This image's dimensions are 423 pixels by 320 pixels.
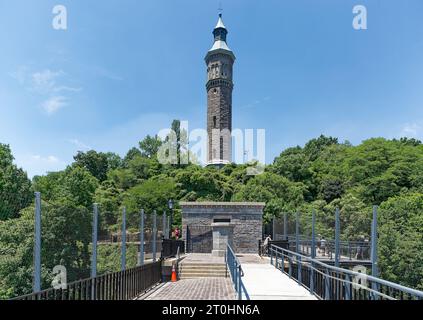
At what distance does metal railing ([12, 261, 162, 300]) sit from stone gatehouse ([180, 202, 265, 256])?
32.9 feet

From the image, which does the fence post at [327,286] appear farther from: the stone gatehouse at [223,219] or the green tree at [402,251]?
the green tree at [402,251]

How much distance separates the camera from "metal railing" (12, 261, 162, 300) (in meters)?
5.53

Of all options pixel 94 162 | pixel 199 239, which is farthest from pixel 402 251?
pixel 94 162

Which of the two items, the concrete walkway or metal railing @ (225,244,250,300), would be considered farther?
the concrete walkway

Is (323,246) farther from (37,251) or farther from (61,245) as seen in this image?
(37,251)

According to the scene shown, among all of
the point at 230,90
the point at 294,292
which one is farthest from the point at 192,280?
the point at 230,90

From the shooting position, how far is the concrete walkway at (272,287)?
8469 mm

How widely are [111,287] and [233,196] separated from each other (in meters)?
36.2

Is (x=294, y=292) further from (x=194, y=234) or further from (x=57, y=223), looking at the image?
(x=194, y=234)

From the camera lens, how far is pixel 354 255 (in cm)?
1777

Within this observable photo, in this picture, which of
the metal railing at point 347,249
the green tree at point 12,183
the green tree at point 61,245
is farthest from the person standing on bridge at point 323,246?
the green tree at point 12,183

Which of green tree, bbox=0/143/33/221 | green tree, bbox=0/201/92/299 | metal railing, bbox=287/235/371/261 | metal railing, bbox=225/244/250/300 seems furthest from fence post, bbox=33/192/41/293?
green tree, bbox=0/143/33/221

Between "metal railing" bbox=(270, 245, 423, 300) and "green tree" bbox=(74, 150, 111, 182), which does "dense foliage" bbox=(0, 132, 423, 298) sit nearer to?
"green tree" bbox=(74, 150, 111, 182)

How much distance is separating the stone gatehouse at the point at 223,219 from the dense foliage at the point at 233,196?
4278 mm
